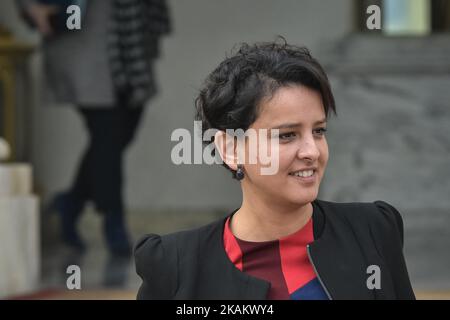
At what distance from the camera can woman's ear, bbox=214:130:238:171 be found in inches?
77.7

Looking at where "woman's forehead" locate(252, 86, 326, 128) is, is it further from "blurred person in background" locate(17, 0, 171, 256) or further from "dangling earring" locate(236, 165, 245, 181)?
"blurred person in background" locate(17, 0, 171, 256)

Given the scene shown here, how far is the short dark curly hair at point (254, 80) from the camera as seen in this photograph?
189 cm

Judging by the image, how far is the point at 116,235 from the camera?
18.0ft

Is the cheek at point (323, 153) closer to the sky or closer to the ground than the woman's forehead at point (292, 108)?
closer to the ground

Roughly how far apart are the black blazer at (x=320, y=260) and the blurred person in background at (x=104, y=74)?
3.23m

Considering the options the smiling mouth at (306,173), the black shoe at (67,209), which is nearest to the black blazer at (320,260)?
the smiling mouth at (306,173)

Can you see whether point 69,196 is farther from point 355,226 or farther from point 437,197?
point 355,226

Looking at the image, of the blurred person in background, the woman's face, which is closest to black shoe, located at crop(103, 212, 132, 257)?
the blurred person in background

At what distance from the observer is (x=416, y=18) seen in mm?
6246

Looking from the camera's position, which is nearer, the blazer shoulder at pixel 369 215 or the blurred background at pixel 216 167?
the blazer shoulder at pixel 369 215

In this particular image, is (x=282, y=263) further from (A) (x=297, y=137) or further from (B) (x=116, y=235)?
(B) (x=116, y=235)

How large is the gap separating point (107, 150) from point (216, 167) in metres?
1.48

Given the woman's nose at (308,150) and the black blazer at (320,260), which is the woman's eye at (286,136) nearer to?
the woman's nose at (308,150)

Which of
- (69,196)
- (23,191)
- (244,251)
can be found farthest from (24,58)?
(244,251)
